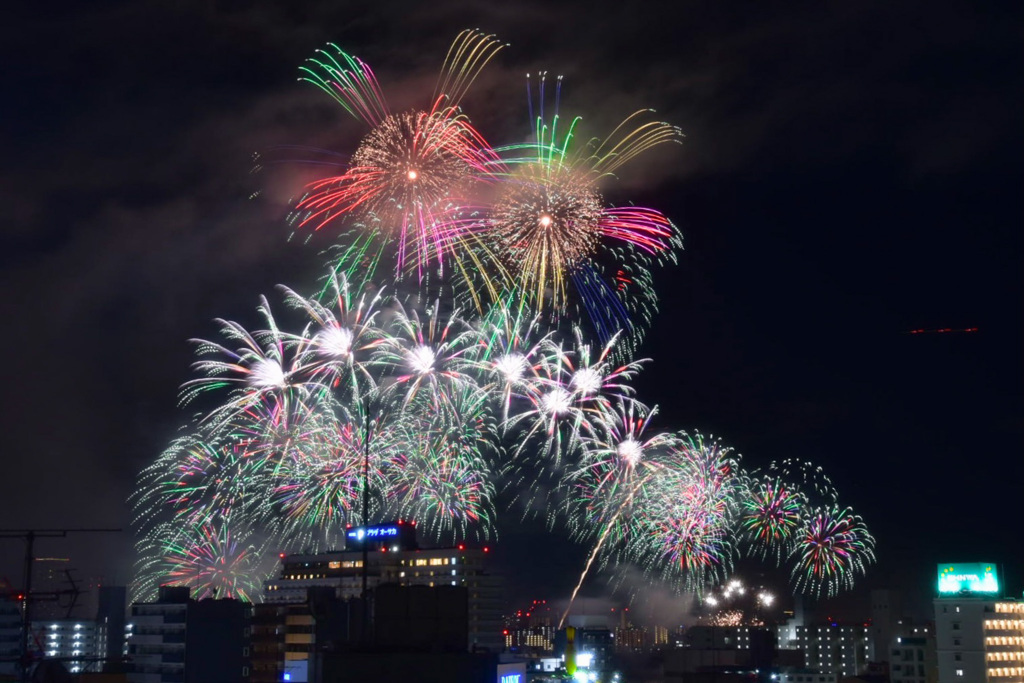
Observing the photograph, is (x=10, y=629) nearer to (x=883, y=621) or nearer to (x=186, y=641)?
(x=186, y=641)

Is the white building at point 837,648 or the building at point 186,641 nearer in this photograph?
the building at point 186,641

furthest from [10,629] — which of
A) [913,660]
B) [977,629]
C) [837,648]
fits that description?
[837,648]

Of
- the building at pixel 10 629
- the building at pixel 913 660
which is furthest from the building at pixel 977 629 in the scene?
the building at pixel 10 629

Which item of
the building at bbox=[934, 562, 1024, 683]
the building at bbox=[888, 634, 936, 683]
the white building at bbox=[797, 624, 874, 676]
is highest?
the building at bbox=[934, 562, 1024, 683]

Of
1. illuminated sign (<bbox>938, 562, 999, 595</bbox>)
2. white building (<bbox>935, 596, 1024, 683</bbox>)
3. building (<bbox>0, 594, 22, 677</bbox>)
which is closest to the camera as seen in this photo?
white building (<bbox>935, 596, 1024, 683</bbox>)

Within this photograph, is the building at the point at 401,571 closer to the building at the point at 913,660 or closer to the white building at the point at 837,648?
the white building at the point at 837,648

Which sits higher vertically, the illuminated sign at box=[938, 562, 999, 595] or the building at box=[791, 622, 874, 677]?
the illuminated sign at box=[938, 562, 999, 595]

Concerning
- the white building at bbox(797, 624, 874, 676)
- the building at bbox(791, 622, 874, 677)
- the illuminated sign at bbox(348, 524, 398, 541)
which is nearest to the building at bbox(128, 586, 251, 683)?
the illuminated sign at bbox(348, 524, 398, 541)

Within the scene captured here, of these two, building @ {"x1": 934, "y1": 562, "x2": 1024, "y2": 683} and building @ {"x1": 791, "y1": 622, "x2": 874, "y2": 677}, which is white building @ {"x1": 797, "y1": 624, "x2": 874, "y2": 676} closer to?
building @ {"x1": 791, "y1": 622, "x2": 874, "y2": 677}
